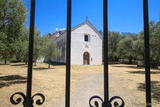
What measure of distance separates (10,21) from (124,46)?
3219 centimetres

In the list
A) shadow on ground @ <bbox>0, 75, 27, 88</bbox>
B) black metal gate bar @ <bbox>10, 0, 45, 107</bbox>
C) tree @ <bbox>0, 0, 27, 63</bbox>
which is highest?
tree @ <bbox>0, 0, 27, 63</bbox>

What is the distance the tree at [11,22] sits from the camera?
1129cm

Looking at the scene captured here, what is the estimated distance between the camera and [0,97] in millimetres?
8000

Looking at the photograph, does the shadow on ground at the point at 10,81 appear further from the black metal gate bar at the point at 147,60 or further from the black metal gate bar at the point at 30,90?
the black metal gate bar at the point at 147,60

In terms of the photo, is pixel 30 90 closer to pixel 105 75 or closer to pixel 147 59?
pixel 105 75

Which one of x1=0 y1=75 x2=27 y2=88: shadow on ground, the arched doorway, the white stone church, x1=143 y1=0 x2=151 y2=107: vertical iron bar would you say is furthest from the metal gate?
the arched doorway

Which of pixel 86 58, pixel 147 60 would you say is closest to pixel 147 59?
pixel 147 60

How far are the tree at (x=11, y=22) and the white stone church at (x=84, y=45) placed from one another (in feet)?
66.8

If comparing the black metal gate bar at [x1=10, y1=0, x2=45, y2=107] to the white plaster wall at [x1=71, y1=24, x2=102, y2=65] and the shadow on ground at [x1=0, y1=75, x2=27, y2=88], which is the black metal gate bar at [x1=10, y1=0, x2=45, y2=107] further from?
the white plaster wall at [x1=71, y1=24, x2=102, y2=65]

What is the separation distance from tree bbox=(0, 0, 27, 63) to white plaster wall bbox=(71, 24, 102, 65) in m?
20.4

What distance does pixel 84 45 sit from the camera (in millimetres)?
33844

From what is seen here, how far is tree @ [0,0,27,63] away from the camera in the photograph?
11.3m

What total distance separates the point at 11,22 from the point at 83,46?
22643 millimetres

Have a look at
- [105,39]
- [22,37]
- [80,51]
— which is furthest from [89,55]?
[105,39]
